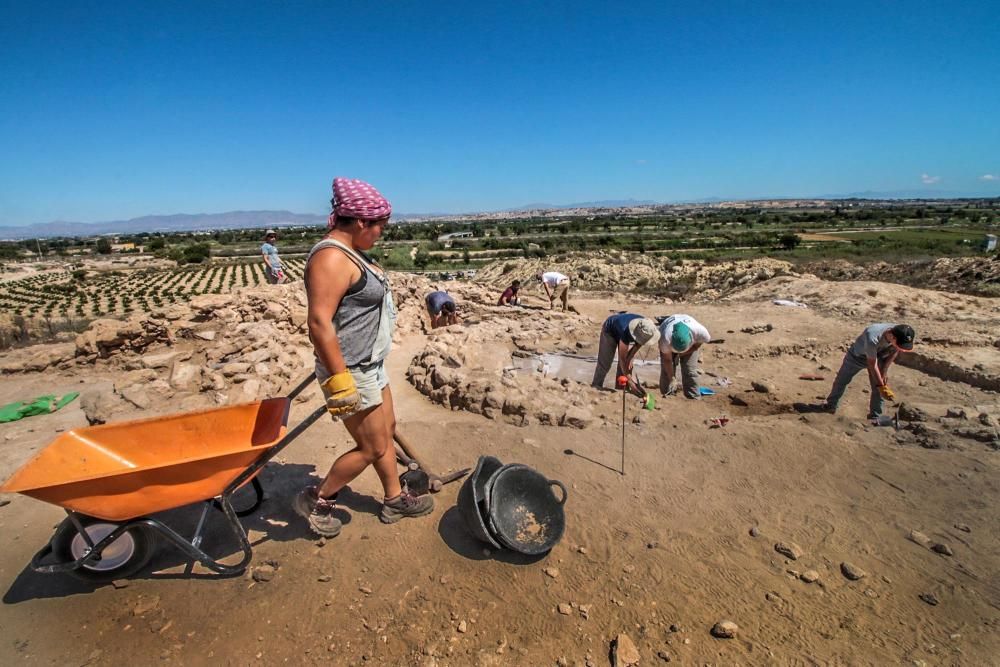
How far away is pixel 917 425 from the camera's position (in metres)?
4.55

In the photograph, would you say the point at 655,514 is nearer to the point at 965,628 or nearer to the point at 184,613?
the point at 965,628

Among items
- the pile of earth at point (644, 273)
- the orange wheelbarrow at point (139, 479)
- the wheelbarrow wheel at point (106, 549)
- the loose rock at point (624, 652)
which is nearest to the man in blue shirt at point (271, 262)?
the orange wheelbarrow at point (139, 479)

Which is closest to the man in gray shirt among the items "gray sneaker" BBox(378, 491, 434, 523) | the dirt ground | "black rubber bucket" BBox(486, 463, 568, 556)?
the dirt ground

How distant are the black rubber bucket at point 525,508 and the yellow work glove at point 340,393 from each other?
1011 millimetres

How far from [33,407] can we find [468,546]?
5674mm

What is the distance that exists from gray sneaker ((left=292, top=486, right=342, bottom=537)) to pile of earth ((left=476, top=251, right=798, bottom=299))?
15.1m

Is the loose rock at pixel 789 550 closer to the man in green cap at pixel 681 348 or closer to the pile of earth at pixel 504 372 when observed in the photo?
the pile of earth at pixel 504 372

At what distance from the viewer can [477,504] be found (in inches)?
110

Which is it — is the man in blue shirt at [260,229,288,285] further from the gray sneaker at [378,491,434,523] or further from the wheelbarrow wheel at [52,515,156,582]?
the gray sneaker at [378,491,434,523]

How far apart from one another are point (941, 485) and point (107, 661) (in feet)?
17.8

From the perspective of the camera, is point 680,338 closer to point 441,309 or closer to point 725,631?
point 725,631

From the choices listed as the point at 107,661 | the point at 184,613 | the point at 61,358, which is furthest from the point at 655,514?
the point at 61,358

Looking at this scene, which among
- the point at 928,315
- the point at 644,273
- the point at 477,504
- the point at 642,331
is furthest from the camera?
the point at 644,273

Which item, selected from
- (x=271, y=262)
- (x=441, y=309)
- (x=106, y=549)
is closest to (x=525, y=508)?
(x=106, y=549)
